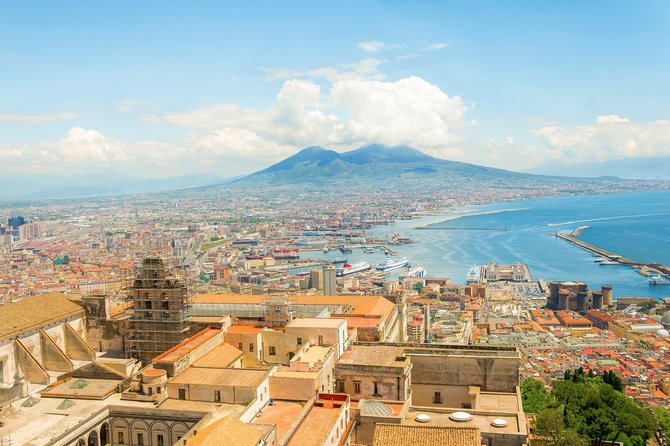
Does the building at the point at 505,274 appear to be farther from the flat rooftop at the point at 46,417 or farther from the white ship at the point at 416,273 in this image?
the flat rooftop at the point at 46,417

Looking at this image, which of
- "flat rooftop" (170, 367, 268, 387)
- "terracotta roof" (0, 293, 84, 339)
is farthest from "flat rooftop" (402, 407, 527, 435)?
"terracotta roof" (0, 293, 84, 339)

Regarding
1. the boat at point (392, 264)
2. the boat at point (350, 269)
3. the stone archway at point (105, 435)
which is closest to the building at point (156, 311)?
the stone archway at point (105, 435)

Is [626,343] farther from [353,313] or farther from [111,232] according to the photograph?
[111,232]

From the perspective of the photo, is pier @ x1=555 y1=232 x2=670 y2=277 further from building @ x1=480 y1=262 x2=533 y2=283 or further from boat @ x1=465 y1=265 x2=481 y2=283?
boat @ x1=465 y1=265 x2=481 y2=283

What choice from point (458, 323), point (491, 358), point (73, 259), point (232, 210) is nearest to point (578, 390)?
point (491, 358)

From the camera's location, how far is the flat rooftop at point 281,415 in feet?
52.4

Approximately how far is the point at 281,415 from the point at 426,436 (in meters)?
4.74

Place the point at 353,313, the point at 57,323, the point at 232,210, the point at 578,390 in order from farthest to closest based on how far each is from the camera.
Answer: the point at 232,210
the point at 353,313
the point at 57,323
the point at 578,390

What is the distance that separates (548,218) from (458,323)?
127 m

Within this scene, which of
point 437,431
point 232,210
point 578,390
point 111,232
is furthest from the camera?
point 232,210

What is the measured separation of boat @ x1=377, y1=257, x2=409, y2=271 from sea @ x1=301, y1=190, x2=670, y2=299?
2045 mm

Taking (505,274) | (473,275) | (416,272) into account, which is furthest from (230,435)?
(505,274)

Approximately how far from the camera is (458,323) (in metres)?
52.8

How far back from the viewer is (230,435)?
1391cm
